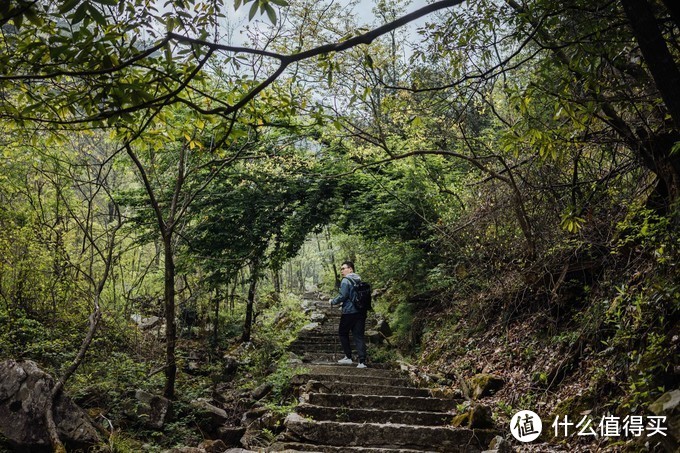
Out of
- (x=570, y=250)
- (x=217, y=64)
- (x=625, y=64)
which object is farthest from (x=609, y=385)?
(x=217, y=64)

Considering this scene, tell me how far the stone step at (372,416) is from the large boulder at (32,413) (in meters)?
2.83

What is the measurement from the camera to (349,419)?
6.16m

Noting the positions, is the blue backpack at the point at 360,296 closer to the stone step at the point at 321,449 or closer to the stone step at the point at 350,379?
the stone step at the point at 350,379

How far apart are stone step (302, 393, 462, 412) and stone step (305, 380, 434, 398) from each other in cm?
49

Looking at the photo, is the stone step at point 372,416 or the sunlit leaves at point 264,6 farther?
the stone step at point 372,416

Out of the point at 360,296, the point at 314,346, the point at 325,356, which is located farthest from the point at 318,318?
the point at 360,296

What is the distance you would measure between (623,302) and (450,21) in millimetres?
3838

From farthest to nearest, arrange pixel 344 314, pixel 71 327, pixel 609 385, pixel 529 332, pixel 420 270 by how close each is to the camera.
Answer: pixel 420 270
pixel 344 314
pixel 71 327
pixel 529 332
pixel 609 385

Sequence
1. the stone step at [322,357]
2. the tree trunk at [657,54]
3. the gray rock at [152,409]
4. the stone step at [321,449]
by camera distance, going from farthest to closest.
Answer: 1. the stone step at [322,357]
2. the gray rock at [152,409]
3. the stone step at [321,449]
4. the tree trunk at [657,54]

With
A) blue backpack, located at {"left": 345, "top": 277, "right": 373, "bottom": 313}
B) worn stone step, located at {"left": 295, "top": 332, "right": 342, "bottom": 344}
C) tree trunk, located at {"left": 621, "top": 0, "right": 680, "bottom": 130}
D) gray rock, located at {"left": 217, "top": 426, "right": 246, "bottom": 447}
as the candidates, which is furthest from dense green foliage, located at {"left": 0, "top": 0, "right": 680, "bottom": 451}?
blue backpack, located at {"left": 345, "top": 277, "right": 373, "bottom": 313}

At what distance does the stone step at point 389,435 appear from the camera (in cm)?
523

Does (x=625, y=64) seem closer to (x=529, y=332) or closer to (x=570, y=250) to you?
(x=570, y=250)

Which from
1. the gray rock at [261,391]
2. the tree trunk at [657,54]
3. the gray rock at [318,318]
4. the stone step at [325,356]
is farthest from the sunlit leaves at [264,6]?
the gray rock at [318,318]

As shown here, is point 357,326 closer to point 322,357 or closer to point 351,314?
point 351,314
